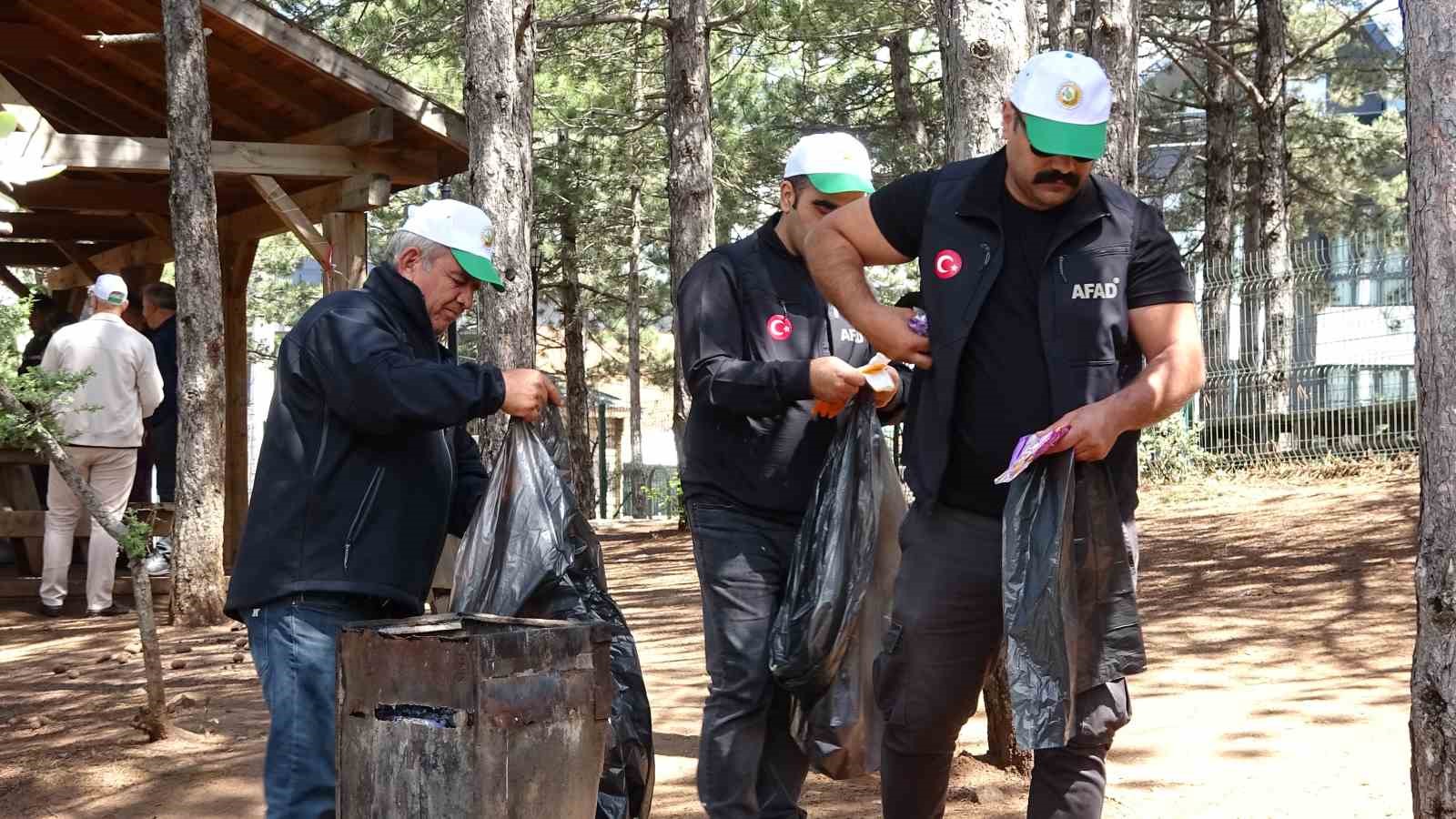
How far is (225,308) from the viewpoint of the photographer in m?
12.4

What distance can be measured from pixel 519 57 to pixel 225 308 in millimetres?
3542

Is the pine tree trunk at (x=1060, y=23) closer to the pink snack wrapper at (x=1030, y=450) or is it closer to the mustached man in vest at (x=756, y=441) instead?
the mustached man in vest at (x=756, y=441)

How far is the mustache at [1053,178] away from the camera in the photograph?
3.08 meters

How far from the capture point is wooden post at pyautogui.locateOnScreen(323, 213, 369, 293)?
10.4 metres

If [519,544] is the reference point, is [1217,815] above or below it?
below

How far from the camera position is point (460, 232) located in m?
3.37

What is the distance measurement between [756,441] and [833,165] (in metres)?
0.74

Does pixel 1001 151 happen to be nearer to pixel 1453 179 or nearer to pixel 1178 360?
pixel 1178 360

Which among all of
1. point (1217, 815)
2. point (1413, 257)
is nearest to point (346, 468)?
point (1413, 257)

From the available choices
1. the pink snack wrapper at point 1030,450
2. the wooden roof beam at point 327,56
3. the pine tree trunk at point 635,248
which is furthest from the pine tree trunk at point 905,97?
the pink snack wrapper at point 1030,450

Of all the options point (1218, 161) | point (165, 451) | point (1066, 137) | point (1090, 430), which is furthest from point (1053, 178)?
point (1218, 161)

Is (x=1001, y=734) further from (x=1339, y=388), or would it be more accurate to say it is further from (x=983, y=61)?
(x=1339, y=388)

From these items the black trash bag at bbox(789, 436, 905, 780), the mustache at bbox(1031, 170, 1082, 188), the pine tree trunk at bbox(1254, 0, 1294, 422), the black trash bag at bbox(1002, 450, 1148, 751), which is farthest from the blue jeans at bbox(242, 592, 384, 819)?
the pine tree trunk at bbox(1254, 0, 1294, 422)

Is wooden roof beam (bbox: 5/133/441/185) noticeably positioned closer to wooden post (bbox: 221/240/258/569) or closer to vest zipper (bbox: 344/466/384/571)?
wooden post (bbox: 221/240/258/569)
